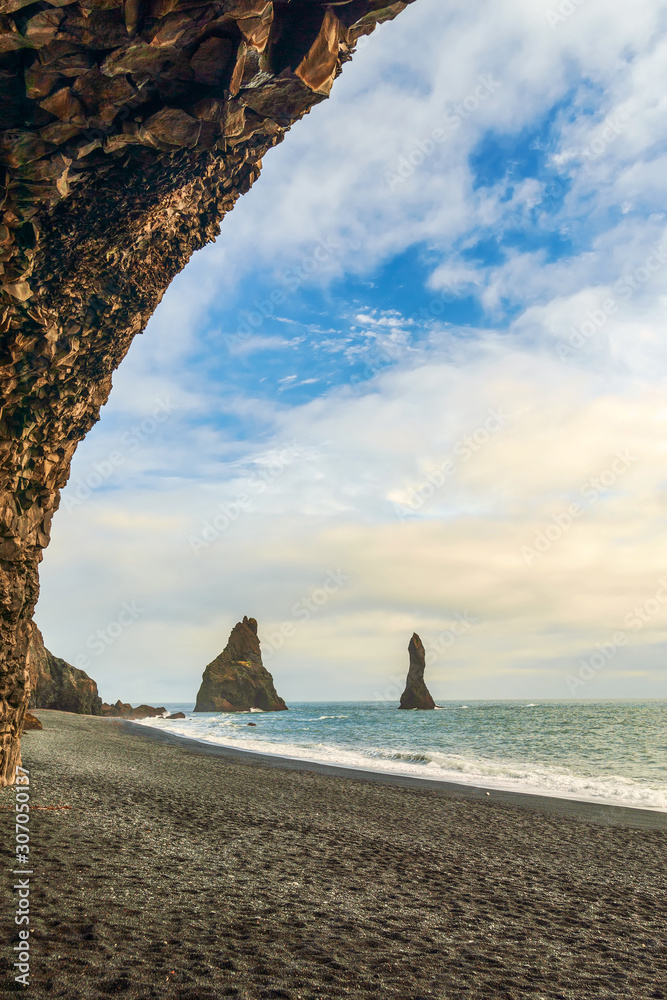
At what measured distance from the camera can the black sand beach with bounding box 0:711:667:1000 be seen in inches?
202

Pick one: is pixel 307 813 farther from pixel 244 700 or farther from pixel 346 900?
pixel 244 700

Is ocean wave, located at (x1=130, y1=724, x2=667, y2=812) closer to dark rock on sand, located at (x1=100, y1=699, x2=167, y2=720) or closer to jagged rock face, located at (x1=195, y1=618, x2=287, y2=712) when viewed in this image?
dark rock on sand, located at (x1=100, y1=699, x2=167, y2=720)

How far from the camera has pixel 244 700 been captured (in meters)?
139

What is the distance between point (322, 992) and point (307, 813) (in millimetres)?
9747

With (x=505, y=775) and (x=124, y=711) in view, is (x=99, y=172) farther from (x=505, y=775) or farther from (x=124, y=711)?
(x=124, y=711)

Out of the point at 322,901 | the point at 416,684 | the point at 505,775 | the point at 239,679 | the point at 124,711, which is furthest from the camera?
the point at 239,679

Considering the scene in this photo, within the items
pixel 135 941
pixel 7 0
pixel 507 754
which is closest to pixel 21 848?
pixel 135 941

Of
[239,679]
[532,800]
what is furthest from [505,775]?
[239,679]

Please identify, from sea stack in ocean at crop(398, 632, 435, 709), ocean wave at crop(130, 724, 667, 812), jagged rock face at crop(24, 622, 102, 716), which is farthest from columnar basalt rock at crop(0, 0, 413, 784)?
sea stack in ocean at crop(398, 632, 435, 709)

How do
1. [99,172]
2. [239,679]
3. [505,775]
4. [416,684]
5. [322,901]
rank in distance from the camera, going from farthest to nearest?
[239,679]
[416,684]
[505,775]
[99,172]
[322,901]

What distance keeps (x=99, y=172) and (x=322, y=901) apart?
1331cm

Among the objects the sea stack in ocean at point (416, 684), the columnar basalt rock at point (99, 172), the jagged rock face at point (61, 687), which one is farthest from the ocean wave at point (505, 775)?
the sea stack in ocean at point (416, 684)

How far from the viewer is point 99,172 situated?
10.7 meters

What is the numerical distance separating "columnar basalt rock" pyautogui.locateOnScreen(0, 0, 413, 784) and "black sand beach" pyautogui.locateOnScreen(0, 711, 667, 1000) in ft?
21.4
